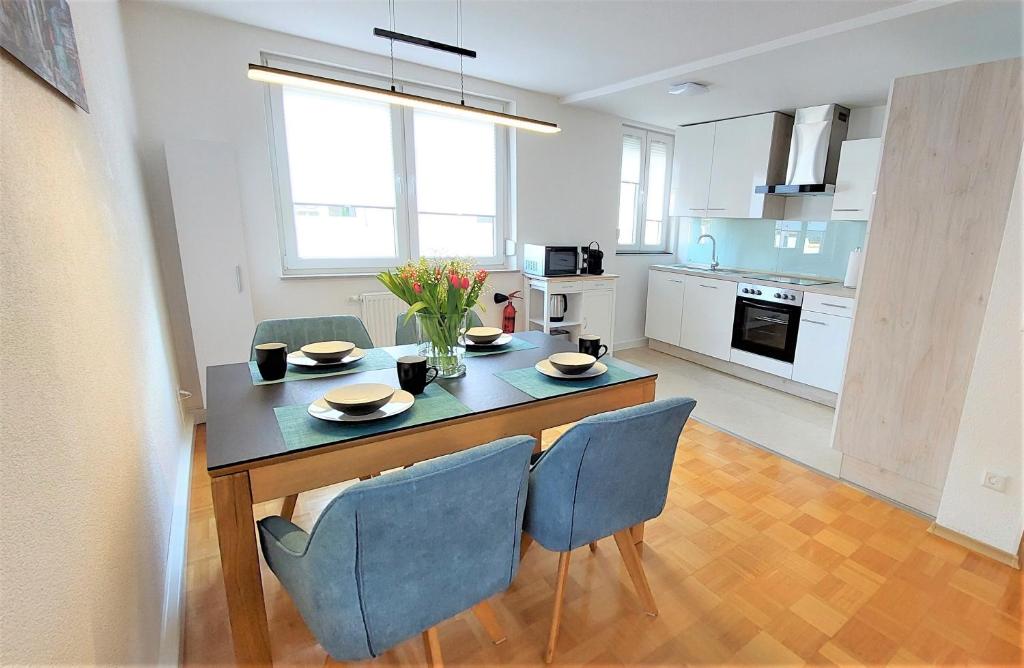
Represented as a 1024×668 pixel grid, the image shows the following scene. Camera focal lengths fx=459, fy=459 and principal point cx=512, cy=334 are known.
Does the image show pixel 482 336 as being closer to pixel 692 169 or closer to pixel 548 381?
pixel 548 381

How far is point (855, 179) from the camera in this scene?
3.56 m

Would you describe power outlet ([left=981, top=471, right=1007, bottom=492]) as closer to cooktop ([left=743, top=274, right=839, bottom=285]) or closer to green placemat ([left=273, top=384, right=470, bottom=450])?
cooktop ([left=743, top=274, right=839, bottom=285])

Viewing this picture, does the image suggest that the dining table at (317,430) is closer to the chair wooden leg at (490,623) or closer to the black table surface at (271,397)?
the black table surface at (271,397)

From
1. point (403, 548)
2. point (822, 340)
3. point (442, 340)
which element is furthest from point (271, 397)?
point (822, 340)

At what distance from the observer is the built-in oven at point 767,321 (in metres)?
3.71

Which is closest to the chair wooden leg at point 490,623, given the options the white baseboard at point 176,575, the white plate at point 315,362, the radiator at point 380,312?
the white baseboard at point 176,575

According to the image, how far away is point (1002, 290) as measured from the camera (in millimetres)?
1881

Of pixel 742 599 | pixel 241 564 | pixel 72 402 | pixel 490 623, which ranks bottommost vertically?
pixel 742 599

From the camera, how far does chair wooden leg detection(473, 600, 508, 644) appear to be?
1.43 meters

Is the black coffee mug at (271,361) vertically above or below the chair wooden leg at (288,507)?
above

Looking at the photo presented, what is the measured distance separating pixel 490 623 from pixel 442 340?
957 mm

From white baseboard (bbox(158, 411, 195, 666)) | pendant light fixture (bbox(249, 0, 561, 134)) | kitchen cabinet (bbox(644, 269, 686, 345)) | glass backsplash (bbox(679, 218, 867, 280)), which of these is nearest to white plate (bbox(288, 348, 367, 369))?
white baseboard (bbox(158, 411, 195, 666))

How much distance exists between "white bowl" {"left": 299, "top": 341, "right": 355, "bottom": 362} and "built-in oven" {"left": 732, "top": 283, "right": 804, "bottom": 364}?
3.42 m

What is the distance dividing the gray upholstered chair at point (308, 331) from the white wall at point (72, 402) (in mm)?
471
